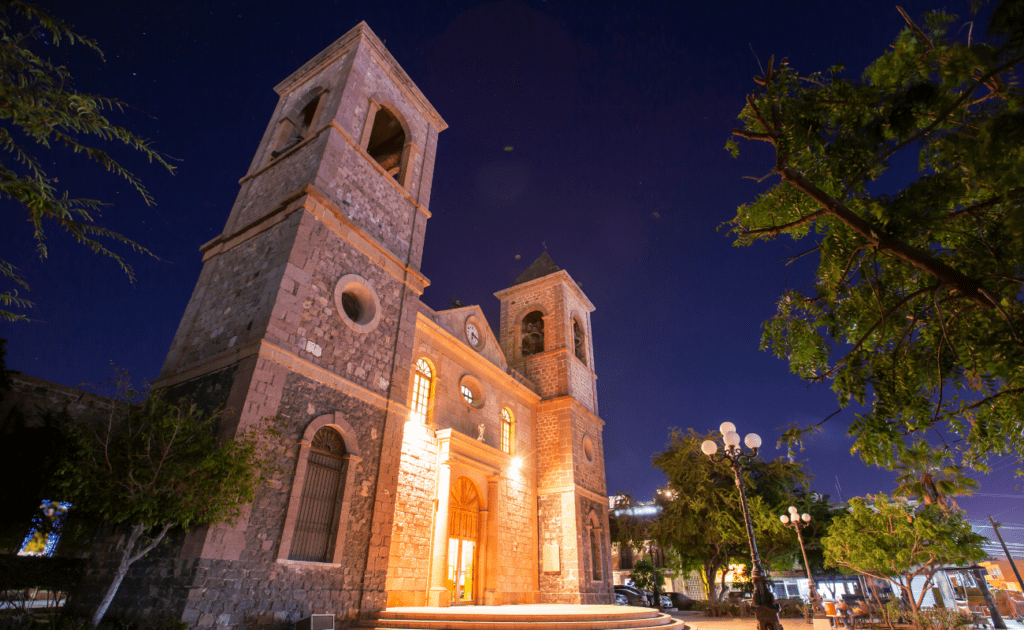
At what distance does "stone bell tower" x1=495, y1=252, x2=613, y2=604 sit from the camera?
17.3 metres

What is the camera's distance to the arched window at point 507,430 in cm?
1806

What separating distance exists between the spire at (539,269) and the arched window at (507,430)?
743 cm

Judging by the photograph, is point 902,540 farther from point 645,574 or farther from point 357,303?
point 645,574

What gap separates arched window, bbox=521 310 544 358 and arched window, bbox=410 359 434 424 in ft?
26.3

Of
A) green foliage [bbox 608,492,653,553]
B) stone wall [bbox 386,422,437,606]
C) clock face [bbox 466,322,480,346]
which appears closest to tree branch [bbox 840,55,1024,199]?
stone wall [bbox 386,422,437,606]

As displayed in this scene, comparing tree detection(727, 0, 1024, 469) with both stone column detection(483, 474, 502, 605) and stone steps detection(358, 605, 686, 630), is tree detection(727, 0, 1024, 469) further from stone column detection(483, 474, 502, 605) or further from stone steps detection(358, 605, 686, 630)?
stone column detection(483, 474, 502, 605)

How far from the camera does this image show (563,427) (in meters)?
19.5

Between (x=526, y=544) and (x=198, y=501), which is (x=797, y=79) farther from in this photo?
(x=526, y=544)

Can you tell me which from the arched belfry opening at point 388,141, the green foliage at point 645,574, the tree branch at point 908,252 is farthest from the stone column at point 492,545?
the green foliage at point 645,574

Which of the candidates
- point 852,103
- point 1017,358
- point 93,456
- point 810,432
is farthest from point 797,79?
point 93,456

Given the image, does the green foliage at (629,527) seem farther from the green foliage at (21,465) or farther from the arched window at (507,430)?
the green foliage at (21,465)

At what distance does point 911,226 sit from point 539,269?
2045cm

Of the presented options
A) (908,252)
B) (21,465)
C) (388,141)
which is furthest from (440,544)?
(388,141)

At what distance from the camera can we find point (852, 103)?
4449 millimetres
